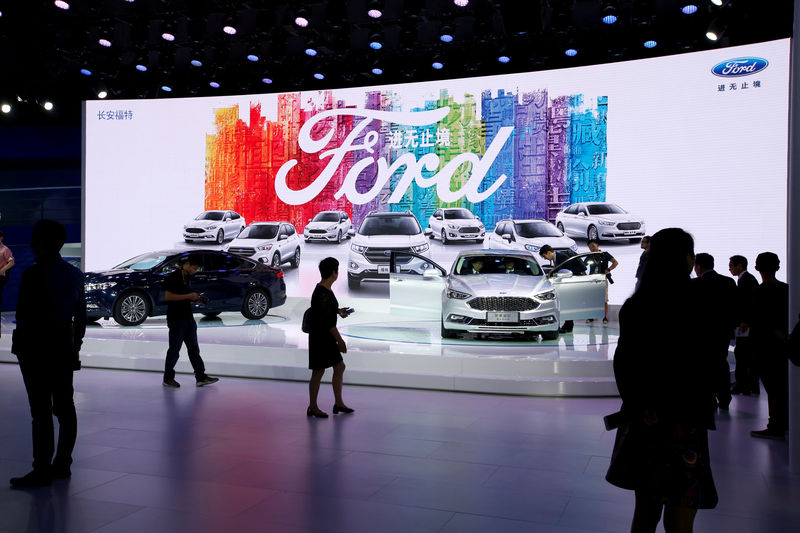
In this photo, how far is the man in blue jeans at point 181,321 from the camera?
7.46 meters

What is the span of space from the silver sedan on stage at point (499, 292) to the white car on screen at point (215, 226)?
17.0 ft

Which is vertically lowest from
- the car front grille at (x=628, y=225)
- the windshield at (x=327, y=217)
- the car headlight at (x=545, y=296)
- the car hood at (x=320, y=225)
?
the car headlight at (x=545, y=296)

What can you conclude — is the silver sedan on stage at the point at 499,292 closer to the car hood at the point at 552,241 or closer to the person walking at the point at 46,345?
the car hood at the point at 552,241

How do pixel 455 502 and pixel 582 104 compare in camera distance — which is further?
pixel 582 104

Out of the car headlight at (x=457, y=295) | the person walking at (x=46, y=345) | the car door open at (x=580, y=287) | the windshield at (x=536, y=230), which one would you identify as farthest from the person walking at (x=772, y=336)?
the windshield at (x=536, y=230)

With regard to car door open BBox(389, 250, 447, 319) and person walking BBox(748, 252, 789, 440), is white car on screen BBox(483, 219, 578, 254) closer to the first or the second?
car door open BBox(389, 250, 447, 319)

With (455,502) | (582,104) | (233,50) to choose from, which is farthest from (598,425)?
(233,50)

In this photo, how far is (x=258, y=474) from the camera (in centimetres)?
465

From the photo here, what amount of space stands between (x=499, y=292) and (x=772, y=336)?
366cm

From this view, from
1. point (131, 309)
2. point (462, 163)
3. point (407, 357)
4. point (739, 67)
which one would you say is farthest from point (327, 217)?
point (739, 67)

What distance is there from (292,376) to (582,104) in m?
7.46

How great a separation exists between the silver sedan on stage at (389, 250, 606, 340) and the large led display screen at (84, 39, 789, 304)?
255 centimetres

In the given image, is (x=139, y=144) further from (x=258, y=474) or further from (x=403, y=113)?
(x=258, y=474)

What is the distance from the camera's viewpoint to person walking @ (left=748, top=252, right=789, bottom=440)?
17.8 ft
